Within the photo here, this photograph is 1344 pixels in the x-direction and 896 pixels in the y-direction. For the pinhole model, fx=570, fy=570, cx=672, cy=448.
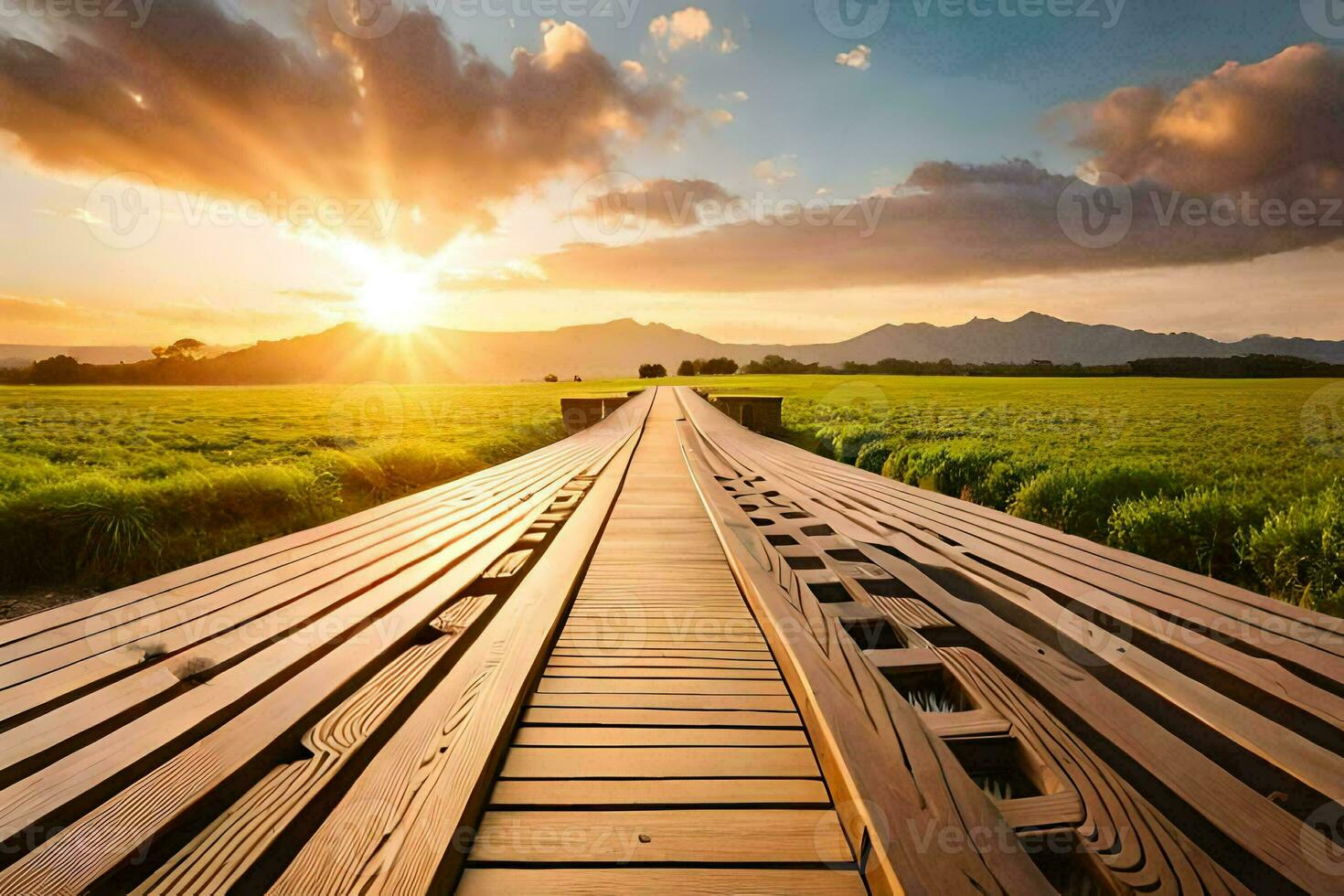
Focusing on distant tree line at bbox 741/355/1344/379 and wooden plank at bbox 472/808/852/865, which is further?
distant tree line at bbox 741/355/1344/379

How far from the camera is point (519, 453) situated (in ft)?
42.4

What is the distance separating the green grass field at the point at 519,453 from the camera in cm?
475

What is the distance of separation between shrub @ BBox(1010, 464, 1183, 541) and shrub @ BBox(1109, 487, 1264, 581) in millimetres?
502

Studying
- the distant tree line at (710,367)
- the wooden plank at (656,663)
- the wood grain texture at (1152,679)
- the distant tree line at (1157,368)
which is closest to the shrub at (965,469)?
the wood grain texture at (1152,679)

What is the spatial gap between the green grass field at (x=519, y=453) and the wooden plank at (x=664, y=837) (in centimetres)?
448

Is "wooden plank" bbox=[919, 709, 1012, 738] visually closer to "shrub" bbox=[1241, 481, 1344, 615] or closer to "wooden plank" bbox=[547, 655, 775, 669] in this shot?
"wooden plank" bbox=[547, 655, 775, 669]

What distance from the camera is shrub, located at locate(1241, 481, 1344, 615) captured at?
3.78 meters

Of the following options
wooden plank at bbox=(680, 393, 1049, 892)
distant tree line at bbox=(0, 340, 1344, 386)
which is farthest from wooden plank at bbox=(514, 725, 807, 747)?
distant tree line at bbox=(0, 340, 1344, 386)

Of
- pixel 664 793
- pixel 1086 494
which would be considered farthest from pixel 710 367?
pixel 664 793

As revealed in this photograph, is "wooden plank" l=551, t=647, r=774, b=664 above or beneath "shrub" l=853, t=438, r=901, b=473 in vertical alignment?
above

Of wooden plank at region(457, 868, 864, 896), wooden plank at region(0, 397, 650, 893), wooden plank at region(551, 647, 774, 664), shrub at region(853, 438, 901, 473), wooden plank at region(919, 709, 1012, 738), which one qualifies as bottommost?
shrub at region(853, 438, 901, 473)

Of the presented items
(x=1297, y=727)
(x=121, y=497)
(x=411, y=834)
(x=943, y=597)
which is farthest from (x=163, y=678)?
(x=121, y=497)

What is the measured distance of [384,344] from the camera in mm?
155625

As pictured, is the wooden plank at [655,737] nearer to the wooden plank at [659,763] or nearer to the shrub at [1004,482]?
the wooden plank at [659,763]
